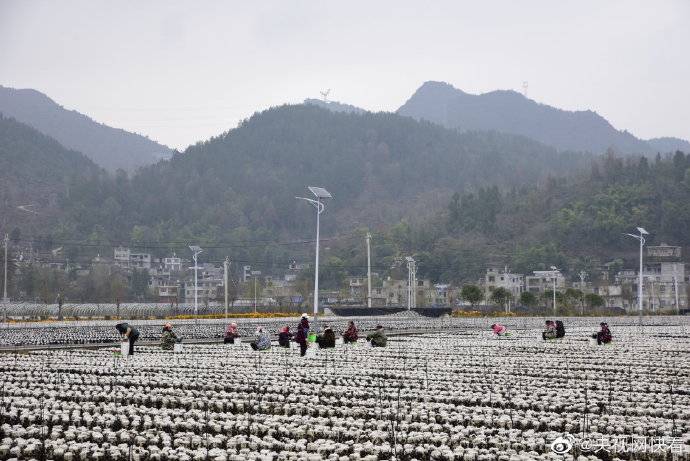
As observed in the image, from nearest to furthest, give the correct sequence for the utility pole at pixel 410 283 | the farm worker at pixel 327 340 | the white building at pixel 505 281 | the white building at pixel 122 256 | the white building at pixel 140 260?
the farm worker at pixel 327 340, the utility pole at pixel 410 283, the white building at pixel 505 281, the white building at pixel 122 256, the white building at pixel 140 260

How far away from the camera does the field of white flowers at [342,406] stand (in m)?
12.9

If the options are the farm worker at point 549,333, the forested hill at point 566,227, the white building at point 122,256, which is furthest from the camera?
the white building at point 122,256

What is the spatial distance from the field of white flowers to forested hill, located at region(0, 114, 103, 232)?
13822 centimetres

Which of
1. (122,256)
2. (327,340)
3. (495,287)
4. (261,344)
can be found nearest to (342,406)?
(261,344)

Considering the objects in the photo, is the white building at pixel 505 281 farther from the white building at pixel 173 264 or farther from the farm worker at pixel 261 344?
the farm worker at pixel 261 344

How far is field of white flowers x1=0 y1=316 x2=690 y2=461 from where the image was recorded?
42.2 ft

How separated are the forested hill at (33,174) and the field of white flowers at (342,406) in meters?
138

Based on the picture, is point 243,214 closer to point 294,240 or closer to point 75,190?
point 294,240

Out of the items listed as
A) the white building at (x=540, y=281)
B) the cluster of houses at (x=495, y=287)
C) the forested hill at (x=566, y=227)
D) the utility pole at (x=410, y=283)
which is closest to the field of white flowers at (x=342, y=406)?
the utility pole at (x=410, y=283)

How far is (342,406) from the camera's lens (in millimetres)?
16656

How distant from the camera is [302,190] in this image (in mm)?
191000

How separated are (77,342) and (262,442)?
71.7 feet

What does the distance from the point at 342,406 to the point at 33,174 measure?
171626 mm

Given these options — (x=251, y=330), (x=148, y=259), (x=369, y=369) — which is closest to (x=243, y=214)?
(x=148, y=259)
